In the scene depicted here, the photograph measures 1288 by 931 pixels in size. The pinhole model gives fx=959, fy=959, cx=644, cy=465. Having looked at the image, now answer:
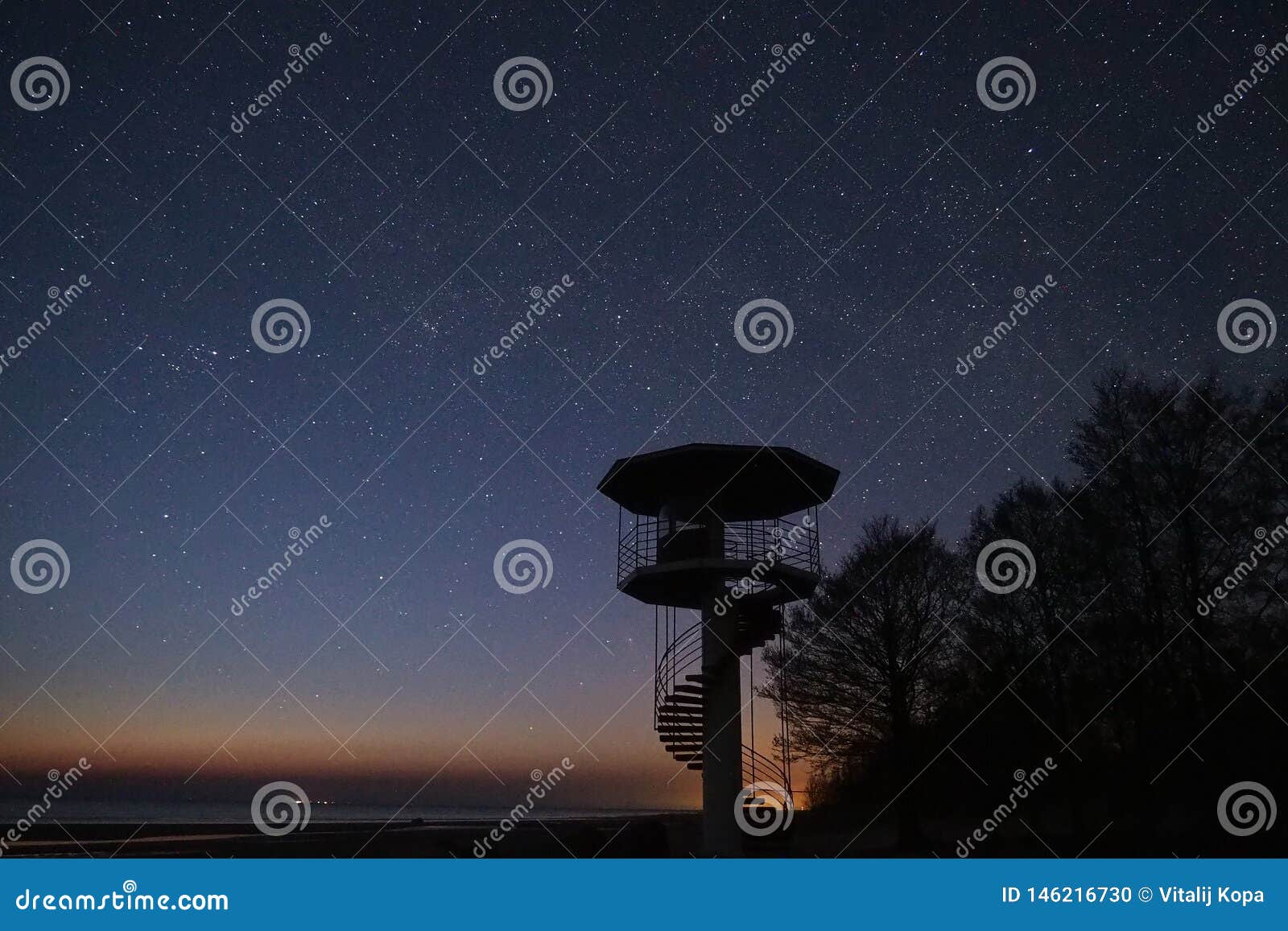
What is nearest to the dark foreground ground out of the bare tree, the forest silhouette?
the forest silhouette

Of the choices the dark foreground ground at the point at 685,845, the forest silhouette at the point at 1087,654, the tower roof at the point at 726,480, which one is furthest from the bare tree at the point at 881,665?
the tower roof at the point at 726,480

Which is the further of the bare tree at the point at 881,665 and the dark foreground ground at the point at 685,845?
the bare tree at the point at 881,665

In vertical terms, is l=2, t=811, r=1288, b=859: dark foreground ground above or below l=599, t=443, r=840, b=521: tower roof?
below

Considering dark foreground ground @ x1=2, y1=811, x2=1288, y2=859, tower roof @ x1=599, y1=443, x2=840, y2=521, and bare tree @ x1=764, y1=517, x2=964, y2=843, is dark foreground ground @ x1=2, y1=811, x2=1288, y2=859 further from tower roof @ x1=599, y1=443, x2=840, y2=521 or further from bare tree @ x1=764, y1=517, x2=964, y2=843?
tower roof @ x1=599, y1=443, x2=840, y2=521

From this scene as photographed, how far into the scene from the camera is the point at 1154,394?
1010 inches

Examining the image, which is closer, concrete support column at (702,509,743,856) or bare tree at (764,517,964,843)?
concrete support column at (702,509,743,856)

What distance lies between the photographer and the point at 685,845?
27938 millimetres

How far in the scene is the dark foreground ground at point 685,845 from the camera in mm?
23250

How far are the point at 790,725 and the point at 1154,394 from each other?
1466cm

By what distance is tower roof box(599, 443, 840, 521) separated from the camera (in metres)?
23.3

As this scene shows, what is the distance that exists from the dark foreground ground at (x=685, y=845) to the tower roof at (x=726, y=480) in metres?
8.17

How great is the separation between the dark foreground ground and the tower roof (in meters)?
8.17

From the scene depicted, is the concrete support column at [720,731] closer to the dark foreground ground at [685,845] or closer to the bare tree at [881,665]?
the dark foreground ground at [685,845]

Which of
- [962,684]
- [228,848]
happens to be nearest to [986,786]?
[962,684]
